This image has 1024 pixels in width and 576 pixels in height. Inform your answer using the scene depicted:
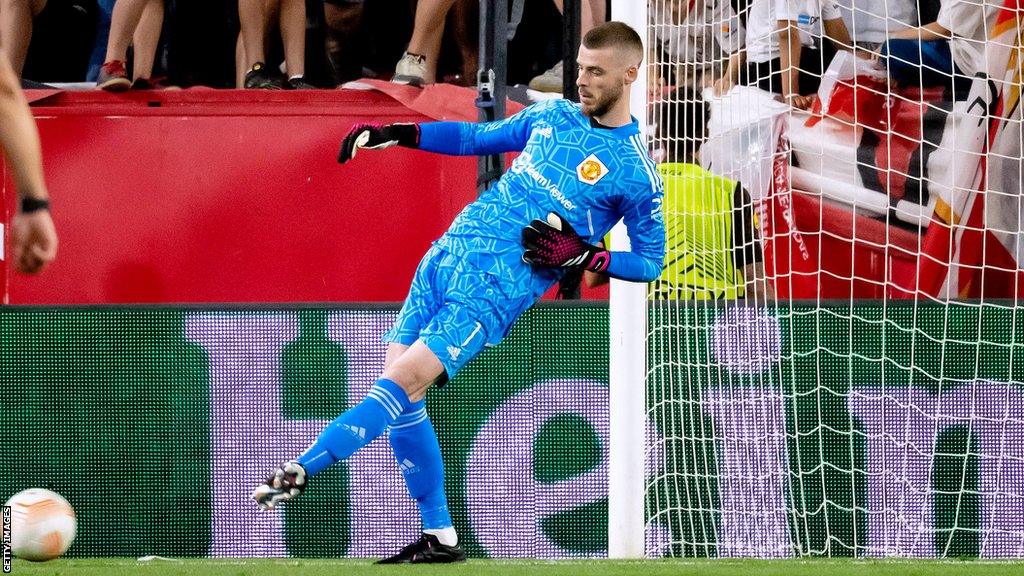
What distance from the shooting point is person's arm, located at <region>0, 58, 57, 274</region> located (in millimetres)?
3113

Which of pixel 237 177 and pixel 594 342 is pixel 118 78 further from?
pixel 594 342

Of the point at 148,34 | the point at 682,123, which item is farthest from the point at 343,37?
the point at 682,123

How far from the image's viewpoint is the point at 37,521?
500 centimetres

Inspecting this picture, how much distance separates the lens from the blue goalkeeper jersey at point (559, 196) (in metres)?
5.38

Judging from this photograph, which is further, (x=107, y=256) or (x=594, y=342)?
(x=107, y=256)

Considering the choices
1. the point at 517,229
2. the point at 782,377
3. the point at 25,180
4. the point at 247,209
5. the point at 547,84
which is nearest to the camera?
the point at 25,180

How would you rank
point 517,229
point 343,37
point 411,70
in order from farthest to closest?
point 343,37, point 411,70, point 517,229

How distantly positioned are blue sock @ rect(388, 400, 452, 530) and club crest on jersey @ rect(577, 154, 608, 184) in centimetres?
103

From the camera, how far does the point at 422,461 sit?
5.50 m

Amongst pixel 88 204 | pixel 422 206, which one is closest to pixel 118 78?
pixel 88 204

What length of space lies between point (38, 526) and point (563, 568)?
1.85 m

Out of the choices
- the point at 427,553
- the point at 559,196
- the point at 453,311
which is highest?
the point at 559,196

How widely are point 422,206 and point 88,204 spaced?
1737 mm

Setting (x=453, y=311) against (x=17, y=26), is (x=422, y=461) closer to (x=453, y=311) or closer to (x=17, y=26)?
(x=453, y=311)
